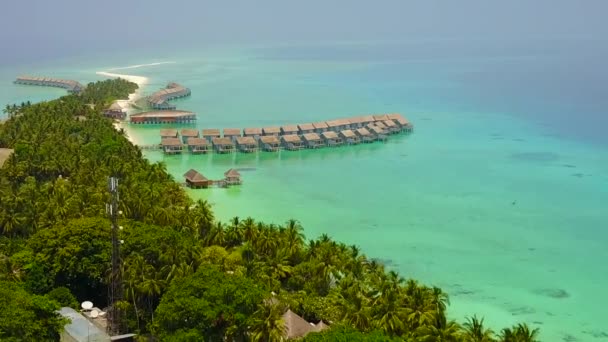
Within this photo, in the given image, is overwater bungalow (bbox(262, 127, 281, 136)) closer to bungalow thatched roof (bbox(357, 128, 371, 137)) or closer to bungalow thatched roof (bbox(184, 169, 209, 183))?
bungalow thatched roof (bbox(357, 128, 371, 137))

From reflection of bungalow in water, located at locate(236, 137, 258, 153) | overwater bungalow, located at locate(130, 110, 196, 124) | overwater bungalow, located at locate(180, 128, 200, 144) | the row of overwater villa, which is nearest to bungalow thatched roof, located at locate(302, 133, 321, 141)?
the row of overwater villa

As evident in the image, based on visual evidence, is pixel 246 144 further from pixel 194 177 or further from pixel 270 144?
pixel 194 177

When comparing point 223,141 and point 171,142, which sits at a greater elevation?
point 223,141

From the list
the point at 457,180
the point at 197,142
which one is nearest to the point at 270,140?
the point at 197,142

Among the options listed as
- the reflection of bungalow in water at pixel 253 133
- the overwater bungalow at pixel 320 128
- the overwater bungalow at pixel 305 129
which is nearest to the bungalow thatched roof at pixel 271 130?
the reflection of bungalow in water at pixel 253 133

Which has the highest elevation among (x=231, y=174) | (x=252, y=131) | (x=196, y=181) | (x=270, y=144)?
(x=252, y=131)

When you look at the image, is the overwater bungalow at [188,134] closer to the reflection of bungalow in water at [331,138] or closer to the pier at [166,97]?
the reflection of bungalow in water at [331,138]
